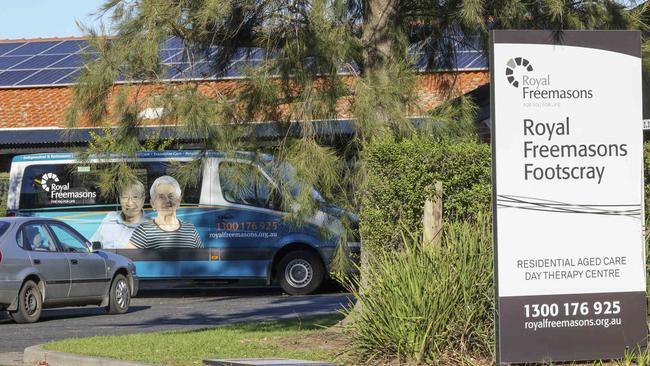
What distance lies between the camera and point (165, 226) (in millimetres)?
20281

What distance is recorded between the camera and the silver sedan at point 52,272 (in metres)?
15.2

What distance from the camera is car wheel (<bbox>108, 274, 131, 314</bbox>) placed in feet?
56.6

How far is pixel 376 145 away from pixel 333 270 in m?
1.74

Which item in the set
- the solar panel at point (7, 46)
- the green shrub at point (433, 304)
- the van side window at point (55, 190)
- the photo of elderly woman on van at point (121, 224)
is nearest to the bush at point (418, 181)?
the green shrub at point (433, 304)

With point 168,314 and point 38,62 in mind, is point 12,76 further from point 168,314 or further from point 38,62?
point 168,314

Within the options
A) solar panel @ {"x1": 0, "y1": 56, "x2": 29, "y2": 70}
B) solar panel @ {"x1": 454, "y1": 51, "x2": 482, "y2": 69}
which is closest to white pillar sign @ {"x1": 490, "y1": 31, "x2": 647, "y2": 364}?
solar panel @ {"x1": 454, "y1": 51, "x2": 482, "y2": 69}

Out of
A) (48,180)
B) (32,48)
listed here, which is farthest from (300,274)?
(32,48)

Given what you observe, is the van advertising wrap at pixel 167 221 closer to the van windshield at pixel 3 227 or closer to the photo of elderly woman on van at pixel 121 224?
the photo of elderly woman on van at pixel 121 224

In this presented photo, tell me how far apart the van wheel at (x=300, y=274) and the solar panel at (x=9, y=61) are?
14.7 metres

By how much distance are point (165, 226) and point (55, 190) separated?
7.33 feet

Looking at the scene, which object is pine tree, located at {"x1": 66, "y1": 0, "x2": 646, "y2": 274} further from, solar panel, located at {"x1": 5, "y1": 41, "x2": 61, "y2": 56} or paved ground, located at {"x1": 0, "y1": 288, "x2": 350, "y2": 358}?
solar panel, located at {"x1": 5, "y1": 41, "x2": 61, "y2": 56}

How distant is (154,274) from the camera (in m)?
20.3

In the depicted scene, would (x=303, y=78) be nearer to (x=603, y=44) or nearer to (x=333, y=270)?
(x=333, y=270)

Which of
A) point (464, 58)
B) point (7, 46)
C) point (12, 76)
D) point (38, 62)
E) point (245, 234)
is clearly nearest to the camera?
point (464, 58)
